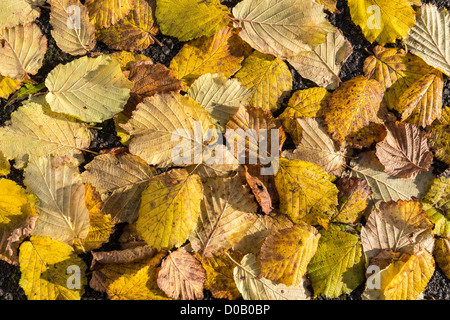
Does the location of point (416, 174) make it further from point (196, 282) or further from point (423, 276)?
point (196, 282)

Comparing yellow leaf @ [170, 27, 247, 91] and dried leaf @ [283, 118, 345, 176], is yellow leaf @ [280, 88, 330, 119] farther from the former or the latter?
yellow leaf @ [170, 27, 247, 91]

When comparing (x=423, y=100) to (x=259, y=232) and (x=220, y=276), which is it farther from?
(x=220, y=276)

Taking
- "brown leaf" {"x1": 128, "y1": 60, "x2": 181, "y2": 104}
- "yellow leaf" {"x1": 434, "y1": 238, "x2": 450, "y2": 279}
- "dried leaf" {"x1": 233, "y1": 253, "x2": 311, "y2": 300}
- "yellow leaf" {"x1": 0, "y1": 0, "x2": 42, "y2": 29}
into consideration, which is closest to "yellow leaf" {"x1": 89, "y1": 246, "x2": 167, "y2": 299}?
"dried leaf" {"x1": 233, "y1": 253, "x2": 311, "y2": 300}

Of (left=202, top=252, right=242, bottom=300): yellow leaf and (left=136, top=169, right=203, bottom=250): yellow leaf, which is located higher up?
(left=136, top=169, right=203, bottom=250): yellow leaf

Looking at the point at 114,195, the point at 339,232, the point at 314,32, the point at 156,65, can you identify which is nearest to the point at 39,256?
the point at 114,195

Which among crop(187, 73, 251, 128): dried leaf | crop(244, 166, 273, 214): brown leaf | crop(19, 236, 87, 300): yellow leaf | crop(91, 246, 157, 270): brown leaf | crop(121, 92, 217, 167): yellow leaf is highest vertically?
crop(187, 73, 251, 128): dried leaf

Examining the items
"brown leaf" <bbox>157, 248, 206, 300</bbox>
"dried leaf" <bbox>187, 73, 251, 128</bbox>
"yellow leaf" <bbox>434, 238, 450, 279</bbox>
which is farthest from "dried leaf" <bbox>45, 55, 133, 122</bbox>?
"yellow leaf" <bbox>434, 238, 450, 279</bbox>

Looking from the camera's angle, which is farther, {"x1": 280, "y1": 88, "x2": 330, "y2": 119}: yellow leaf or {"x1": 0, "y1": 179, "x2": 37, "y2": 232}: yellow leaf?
{"x1": 280, "y1": 88, "x2": 330, "y2": 119}: yellow leaf

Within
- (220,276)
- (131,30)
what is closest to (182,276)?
(220,276)
